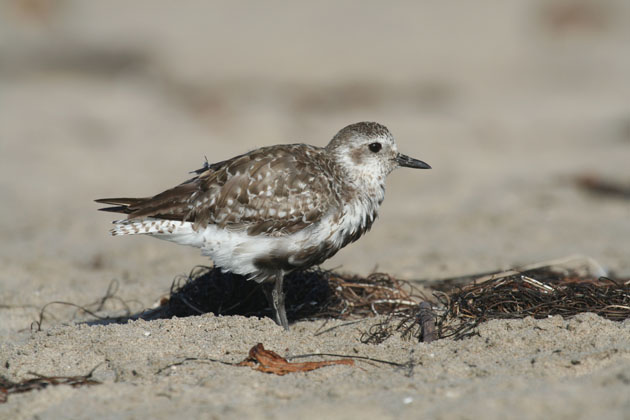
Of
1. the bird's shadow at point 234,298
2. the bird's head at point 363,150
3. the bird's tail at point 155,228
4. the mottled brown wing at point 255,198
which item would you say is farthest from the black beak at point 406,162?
the bird's tail at point 155,228

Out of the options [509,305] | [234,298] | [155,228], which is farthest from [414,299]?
[155,228]

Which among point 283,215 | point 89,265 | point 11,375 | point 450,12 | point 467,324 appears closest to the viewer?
point 11,375

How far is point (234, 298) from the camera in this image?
5.85 m

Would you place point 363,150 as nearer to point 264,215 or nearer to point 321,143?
point 264,215

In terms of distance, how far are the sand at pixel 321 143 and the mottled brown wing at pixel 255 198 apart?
28.1 inches

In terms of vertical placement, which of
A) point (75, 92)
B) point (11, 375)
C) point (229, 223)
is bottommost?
point (11, 375)

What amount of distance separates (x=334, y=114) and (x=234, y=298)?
30.8ft

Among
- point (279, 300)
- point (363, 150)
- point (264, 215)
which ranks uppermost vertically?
point (363, 150)

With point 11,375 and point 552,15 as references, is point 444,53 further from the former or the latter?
point 11,375

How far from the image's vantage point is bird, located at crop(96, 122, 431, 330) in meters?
5.10

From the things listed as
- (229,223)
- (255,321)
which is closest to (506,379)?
(255,321)

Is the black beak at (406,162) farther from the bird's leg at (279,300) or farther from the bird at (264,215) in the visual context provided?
the bird's leg at (279,300)

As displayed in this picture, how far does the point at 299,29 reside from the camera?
56.4 ft

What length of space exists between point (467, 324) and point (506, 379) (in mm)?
1063
